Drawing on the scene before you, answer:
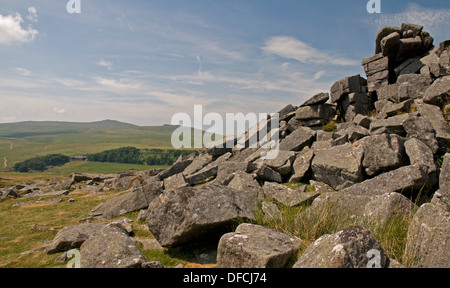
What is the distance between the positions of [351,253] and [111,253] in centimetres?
644

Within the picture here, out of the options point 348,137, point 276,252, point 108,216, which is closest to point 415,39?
point 348,137

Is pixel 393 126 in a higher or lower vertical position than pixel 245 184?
higher

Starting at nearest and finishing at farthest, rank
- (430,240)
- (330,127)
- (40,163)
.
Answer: (430,240), (330,127), (40,163)

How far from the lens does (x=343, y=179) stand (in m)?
13.1

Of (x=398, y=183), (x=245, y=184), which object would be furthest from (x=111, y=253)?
(x=398, y=183)

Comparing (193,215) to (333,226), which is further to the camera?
(193,215)

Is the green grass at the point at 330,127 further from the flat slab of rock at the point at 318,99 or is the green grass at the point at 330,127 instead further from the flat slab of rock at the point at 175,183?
the flat slab of rock at the point at 175,183

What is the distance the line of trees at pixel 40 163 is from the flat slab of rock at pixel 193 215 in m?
187

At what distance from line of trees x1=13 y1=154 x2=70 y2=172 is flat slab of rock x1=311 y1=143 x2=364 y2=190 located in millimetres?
187671

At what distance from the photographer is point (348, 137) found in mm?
16203

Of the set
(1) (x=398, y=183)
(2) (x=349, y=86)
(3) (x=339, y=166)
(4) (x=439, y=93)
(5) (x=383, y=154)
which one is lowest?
(1) (x=398, y=183)

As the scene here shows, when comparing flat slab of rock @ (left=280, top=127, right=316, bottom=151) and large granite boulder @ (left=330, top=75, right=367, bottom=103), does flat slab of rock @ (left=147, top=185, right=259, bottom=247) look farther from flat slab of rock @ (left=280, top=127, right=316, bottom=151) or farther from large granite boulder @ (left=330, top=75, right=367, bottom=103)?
large granite boulder @ (left=330, top=75, right=367, bottom=103)

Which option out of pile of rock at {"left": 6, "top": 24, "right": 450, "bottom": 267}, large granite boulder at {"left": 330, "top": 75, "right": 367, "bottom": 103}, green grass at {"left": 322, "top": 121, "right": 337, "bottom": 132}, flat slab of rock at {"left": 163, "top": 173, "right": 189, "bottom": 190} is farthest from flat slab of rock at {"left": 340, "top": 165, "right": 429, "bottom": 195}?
large granite boulder at {"left": 330, "top": 75, "right": 367, "bottom": 103}

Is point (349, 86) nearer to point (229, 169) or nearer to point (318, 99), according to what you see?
point (318, 99)
